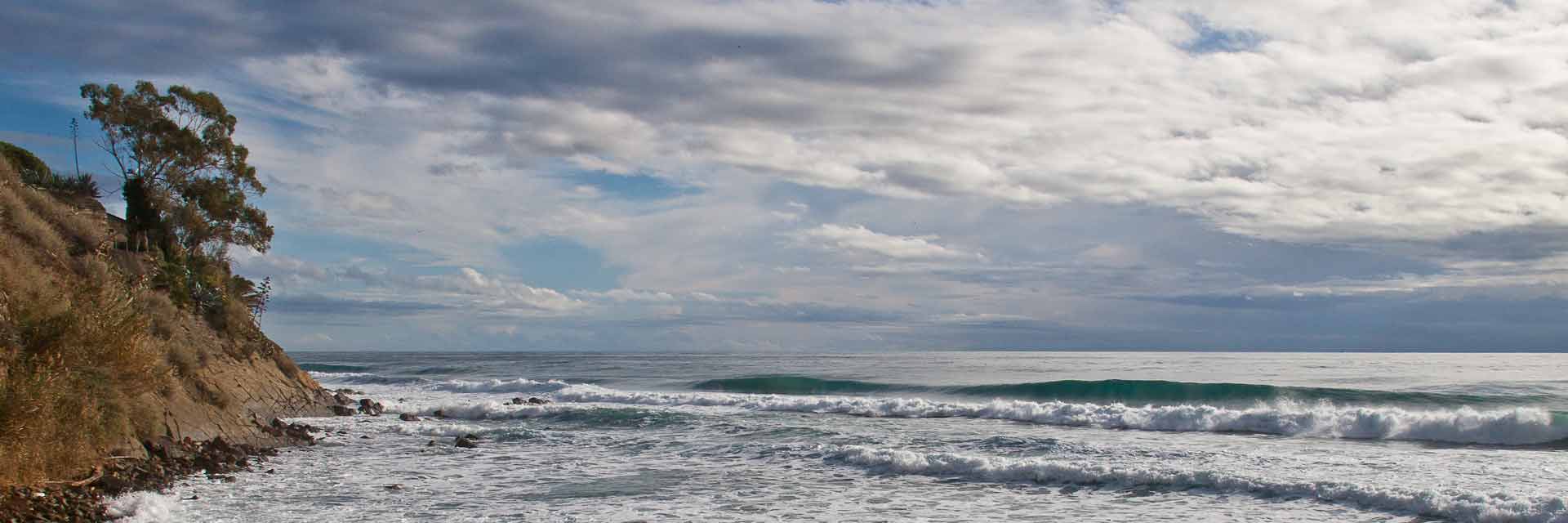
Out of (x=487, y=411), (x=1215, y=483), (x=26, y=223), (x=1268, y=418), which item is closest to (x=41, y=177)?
(x=26, y=223)

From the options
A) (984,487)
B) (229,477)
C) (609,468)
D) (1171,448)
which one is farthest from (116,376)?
(1171,448)

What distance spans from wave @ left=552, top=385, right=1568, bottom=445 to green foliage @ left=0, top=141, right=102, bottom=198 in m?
19.3

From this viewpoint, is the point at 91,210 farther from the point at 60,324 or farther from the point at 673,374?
the point at 673,374

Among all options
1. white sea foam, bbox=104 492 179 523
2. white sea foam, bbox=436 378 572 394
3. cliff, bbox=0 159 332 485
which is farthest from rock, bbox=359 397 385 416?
white sea foam, bbox=104 492 179 523

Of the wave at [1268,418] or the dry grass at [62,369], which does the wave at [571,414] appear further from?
the dry grass at [62,369]

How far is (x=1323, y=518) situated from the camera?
11.8 metres

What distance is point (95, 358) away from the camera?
1124 cm

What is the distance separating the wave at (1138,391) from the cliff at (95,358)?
24.0 m

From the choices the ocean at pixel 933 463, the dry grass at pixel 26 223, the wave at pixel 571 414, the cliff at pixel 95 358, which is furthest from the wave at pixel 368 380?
the dry grass at pixel 26 223

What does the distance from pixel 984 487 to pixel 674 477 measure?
207 inches

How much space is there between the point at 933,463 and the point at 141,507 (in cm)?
1189

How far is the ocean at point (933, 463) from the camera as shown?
12172 mm

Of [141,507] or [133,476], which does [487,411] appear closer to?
[133,476]

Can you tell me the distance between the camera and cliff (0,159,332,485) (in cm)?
955
